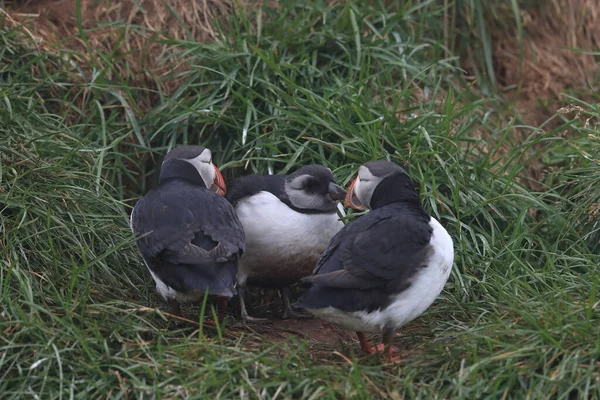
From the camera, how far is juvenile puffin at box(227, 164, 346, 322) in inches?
176

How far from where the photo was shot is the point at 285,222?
449 centimetres

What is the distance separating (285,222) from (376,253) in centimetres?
81

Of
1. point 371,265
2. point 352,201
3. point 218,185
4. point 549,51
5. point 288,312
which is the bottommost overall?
point 288,312

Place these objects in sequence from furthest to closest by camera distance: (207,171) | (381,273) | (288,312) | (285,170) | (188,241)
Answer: (285,170) → (288,312) → (207,171) → (188,241) → (381,273)

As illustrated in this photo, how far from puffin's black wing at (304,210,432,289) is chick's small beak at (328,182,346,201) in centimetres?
46

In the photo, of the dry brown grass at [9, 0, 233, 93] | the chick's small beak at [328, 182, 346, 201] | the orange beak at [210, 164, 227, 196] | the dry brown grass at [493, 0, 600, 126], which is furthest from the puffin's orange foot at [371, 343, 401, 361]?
the dry brown grass at [493, 0, 600, 126]

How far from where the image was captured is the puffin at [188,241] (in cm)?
390

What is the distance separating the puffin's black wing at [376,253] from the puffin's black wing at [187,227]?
16.4 inches

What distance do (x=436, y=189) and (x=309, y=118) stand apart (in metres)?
0.76

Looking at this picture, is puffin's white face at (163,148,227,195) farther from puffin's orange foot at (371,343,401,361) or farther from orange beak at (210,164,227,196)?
puffin's orange foot at (371,343,401,361)

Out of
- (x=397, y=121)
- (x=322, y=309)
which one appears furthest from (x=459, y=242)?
(x=322, y=309)

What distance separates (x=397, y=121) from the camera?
5.00 m

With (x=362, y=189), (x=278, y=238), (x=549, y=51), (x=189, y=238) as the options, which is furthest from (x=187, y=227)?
(x=549, y=51)

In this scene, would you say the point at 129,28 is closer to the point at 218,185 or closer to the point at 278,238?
the point at 218,185
